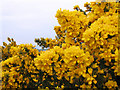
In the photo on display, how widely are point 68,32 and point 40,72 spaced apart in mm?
1448

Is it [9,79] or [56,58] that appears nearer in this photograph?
[56,58]

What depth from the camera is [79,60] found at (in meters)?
3.79

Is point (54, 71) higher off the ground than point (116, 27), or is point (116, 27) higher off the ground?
point (116, 27)

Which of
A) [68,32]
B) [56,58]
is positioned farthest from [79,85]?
[68,32]

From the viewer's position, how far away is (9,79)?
15.7ft

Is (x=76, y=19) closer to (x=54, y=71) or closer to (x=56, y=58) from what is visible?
(x=56, y=58)

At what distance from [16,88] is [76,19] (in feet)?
9.28

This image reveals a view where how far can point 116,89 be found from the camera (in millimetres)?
4027

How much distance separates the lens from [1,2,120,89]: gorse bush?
3854mm

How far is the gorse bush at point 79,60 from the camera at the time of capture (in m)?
3.85

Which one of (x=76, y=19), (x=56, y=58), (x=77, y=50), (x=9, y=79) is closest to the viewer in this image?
(x=77, y=50)

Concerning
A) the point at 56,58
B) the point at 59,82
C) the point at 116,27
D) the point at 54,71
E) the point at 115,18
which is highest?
the point at 115,18

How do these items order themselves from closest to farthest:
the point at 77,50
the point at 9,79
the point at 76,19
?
the point at 77,50 < the point at 76,19 < the point at 9,79

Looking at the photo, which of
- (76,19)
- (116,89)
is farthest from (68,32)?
(116,89)
